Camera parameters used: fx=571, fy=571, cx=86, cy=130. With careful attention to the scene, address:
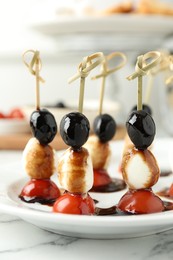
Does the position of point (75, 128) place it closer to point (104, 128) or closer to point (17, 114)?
point (104, 128)

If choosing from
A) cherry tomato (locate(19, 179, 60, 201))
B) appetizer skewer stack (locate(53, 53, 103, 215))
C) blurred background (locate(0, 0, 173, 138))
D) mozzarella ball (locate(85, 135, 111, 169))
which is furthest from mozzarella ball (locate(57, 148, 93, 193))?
blurred background (locate(0, 0, 173, 138))

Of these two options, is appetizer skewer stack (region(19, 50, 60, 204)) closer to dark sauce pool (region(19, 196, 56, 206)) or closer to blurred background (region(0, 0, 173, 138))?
dark sauce pool (region(19, 196, 56, 206))

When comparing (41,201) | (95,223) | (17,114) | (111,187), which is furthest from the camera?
(17,114)

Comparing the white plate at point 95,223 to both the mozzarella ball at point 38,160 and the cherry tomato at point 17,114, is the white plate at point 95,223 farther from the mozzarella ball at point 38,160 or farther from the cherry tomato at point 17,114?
the cherry tomato at point 17,114

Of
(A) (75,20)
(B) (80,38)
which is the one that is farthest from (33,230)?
(B) (80,38)

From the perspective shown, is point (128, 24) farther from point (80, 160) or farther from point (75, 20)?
point (80, 160)

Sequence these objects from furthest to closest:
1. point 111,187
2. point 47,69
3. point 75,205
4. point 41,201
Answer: point 47,69 → point 111,187 → point 41,201 → point 75,205

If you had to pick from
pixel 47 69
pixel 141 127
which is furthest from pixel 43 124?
pixel 47 69
